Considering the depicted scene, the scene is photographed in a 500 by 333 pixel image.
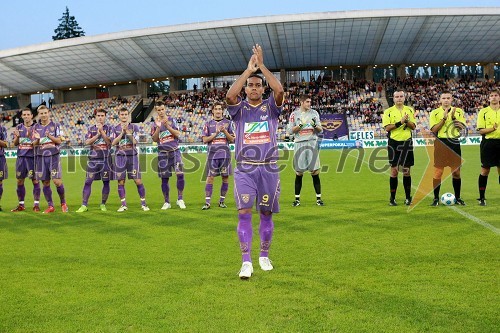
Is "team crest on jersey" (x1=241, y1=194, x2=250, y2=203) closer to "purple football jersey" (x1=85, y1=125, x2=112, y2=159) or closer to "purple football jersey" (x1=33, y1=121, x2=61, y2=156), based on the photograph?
"purple football jersey" (x1=85, y1=125, x2=112, y2=159)

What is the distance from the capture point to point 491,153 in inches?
428

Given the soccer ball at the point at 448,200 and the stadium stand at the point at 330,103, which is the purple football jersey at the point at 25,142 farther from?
the stadium stand at the point at 330,103

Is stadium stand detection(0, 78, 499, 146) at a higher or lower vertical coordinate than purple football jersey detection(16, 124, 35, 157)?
higher

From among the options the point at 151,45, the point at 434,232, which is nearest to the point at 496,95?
the point at 434,232

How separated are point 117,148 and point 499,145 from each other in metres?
8.36

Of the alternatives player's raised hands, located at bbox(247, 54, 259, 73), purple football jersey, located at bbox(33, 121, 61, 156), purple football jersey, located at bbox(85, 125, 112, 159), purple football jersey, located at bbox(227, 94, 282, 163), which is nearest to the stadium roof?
purple football jersey, located at bbox(85, 125, 112, 159)

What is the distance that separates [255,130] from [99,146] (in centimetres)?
708

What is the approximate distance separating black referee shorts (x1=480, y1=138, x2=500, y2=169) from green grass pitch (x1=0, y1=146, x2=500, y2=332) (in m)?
0.87

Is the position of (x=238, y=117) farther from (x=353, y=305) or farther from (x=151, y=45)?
(x=151, y=45)

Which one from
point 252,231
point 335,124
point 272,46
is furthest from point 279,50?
point 252,231

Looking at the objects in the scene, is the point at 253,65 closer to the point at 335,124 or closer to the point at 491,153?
the point at 491,153

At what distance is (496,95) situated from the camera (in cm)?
1088

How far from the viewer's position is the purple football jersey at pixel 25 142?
1234 centimetres

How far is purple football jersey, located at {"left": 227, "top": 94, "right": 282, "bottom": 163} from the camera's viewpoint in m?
6.32
